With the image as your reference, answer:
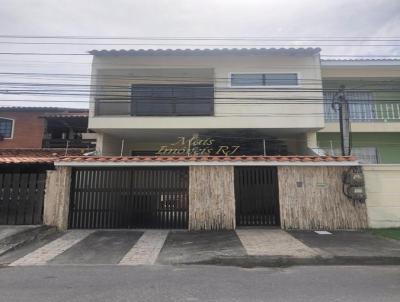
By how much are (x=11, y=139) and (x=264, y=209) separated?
1982cm

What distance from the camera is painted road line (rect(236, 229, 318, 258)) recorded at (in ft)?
25.1

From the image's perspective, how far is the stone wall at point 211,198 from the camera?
1086cm

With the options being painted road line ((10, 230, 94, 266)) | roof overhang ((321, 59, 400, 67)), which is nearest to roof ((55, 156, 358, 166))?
painted road line ((10, 230, 94, 266))

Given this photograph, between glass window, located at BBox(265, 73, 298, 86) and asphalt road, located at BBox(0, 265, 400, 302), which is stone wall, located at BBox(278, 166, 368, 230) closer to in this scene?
asphalt road, located at BBox(0, 265, 400, 302)

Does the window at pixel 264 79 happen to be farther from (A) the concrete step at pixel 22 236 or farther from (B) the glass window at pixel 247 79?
(A) the concrete step at pixel 22 236

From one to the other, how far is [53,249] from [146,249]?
2320 millimetres

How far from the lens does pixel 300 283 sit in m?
5.74

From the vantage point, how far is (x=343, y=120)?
13.6 metres

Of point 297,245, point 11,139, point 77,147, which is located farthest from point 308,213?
point 11,139

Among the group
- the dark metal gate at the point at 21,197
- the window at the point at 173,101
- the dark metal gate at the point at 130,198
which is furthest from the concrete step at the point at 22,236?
the window at the point at 173,101

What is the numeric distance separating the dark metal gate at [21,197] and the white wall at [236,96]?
4270mm

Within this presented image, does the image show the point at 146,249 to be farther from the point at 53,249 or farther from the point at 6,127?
the point at 6,127

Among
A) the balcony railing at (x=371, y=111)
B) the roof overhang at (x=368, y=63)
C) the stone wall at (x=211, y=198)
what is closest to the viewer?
the stone wall at (x=211, y=198)

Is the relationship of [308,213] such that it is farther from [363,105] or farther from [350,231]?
[363,105]
